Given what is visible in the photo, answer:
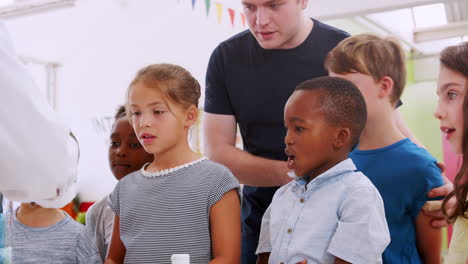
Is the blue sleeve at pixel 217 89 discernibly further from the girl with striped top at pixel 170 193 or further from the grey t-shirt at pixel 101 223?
the grey t-shirt at pixel 101 223

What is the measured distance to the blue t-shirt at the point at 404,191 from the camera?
1256mm

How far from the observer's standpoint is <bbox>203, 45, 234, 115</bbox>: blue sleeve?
5.70 feet

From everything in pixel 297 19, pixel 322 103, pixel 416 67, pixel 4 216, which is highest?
pixel 297 19

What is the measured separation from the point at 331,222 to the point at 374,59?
1.67 ft

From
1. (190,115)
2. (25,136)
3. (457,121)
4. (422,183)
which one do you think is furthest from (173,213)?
(457,121)

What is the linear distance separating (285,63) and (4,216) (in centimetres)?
96

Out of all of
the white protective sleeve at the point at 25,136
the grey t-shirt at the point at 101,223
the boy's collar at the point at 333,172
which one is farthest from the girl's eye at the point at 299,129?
the grey t-shirt at the point at 101,223

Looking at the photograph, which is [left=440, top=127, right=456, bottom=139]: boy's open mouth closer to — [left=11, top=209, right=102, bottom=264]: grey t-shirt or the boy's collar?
the boy's collar

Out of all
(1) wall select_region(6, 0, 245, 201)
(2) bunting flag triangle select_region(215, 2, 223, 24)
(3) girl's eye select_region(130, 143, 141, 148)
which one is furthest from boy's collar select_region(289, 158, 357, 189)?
(1) wall select_region(6, 0, 245, 201)

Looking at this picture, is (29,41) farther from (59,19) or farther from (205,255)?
(205,255)

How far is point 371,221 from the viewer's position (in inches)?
43.3

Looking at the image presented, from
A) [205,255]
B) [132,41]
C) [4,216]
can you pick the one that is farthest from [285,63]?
[132,41]

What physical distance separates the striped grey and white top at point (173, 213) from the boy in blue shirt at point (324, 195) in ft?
0.47

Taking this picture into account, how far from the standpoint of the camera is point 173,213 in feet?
4.25
